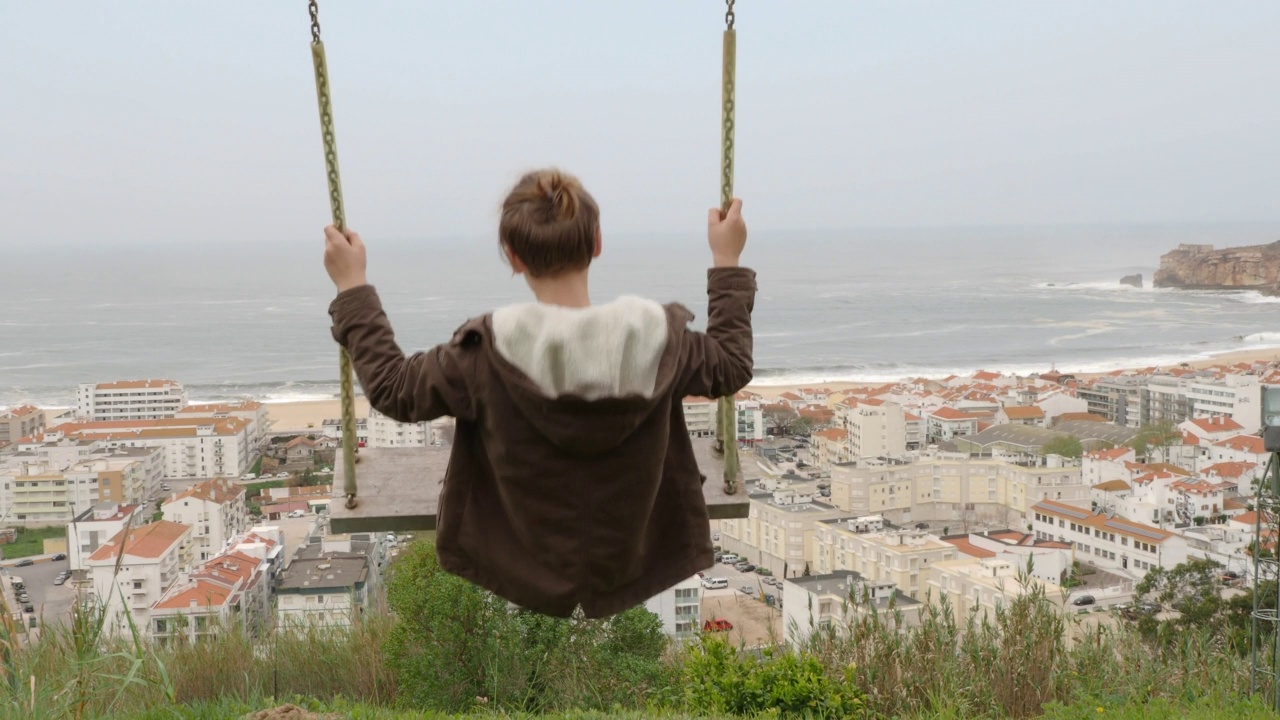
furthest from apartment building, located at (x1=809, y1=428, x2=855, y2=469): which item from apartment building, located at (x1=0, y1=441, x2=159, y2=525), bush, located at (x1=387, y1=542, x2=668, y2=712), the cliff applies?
the cliff

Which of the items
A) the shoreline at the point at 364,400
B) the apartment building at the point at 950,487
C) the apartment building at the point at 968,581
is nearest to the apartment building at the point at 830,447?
the apartment building at the point at 950,487

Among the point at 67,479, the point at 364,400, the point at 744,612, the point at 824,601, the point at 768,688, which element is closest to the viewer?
the point at 768,688

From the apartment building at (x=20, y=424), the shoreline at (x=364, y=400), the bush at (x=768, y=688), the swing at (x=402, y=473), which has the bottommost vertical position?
the shoreline at (x=364, y=400)

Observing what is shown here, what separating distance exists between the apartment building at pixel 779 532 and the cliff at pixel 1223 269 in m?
54.3

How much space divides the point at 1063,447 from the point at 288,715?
2505cm

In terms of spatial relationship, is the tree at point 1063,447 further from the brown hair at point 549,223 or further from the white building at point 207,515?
the brown hair at point 549,223

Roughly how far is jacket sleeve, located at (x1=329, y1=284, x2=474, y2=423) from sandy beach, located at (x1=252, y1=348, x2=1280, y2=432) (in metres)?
22.8

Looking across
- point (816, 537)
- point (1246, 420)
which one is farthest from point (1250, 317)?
point (816, 537)

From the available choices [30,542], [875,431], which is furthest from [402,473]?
[875,431]

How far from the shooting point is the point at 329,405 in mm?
31594

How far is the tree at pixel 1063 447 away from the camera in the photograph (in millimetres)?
25422

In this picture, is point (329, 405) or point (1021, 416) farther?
point (329, 405)

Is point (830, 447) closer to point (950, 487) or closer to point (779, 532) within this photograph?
point (950, 487)

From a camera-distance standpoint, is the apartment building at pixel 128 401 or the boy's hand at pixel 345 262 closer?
the boy's hand at pixel 345 262
